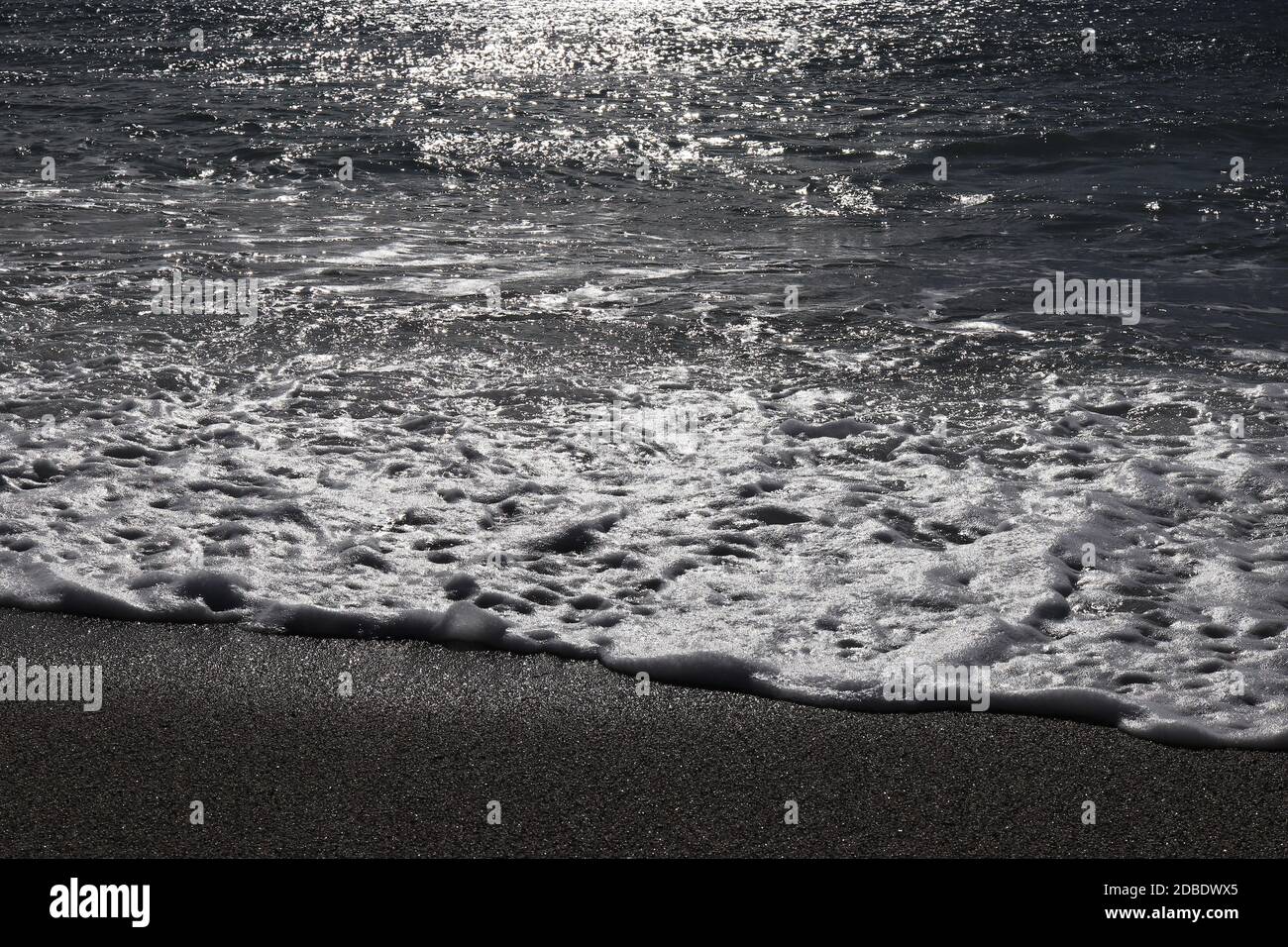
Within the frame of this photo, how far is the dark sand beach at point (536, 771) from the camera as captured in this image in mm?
3080

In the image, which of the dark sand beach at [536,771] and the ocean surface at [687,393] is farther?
the ocean surface at [687,393]

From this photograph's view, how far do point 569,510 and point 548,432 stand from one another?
0.92 m

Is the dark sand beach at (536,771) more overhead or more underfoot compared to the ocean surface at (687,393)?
more underfoot

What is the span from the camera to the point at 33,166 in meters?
12.8

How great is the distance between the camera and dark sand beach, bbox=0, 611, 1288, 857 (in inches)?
121

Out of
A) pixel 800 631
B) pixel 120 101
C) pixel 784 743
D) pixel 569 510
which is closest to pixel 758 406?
pixel 569 510

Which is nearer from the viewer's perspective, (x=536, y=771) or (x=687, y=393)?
(x=536, y=771)

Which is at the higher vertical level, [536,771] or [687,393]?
[687,393]

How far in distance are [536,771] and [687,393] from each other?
133 inches

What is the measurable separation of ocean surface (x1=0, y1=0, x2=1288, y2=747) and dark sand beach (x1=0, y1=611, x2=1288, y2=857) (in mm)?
201

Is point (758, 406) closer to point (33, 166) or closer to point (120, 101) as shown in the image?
point (33, 166)

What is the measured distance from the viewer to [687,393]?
21.1 feet

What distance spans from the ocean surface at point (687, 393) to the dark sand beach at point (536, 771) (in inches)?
7.9

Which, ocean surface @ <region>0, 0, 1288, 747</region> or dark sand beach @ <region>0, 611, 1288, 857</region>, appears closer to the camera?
Result: dark sand beach @ <region>0, 611, 1288, 857</region>
